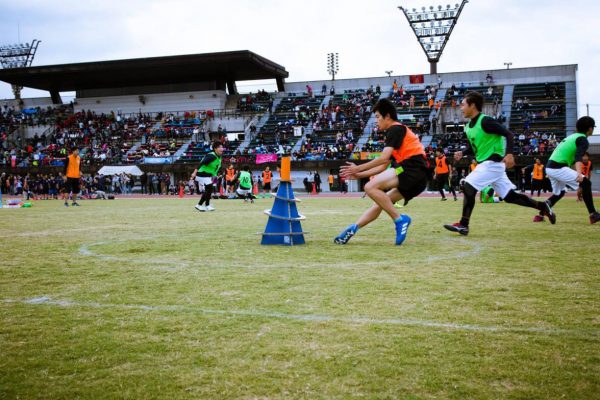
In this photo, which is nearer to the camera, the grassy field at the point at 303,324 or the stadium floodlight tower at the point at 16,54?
the grassy field at the point at 303,324

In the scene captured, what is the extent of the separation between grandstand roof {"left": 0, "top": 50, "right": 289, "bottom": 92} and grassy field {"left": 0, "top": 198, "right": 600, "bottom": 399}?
46.3m

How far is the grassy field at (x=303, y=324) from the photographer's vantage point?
2.68m

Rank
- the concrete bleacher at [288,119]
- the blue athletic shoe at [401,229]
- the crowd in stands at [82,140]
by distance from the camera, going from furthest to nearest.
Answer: the crowd in stands at [82,140], the concrete bleacher at [288,119], the blue athletic shoe at [401,229]

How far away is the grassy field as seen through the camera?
268 centimetres

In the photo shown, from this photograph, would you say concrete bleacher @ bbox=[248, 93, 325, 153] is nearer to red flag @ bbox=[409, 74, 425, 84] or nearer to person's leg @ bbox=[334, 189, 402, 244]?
red flag @ bbox=[409, 74, 425, 84]

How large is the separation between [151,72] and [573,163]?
166 ft

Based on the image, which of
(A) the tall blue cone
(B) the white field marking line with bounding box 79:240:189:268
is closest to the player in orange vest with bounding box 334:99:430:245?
(A) the tall blue cone

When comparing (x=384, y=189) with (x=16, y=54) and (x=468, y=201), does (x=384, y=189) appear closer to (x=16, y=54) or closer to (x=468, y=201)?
(x=468, y=201)

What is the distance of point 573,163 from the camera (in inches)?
429

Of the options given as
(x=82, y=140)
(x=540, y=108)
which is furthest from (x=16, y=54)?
(x=540, y=108)

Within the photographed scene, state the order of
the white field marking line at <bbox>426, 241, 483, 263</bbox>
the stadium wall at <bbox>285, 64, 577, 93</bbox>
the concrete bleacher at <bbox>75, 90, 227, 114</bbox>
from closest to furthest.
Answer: the white field marking line at <bbox>426, 241, 483, 263</bbox>
the stadium wall at <bbox>285, 64, 577, 93</bbox>
the concrete bleacher at <bbox>75, 90, 227, 114</bbox>

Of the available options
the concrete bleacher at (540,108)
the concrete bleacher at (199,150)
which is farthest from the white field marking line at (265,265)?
the concrete bleacher at (199,150)

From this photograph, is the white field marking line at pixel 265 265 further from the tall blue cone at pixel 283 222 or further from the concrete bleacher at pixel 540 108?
the concrete bleacher at pixel 540 108

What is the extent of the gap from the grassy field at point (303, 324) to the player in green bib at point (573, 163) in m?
4.19
